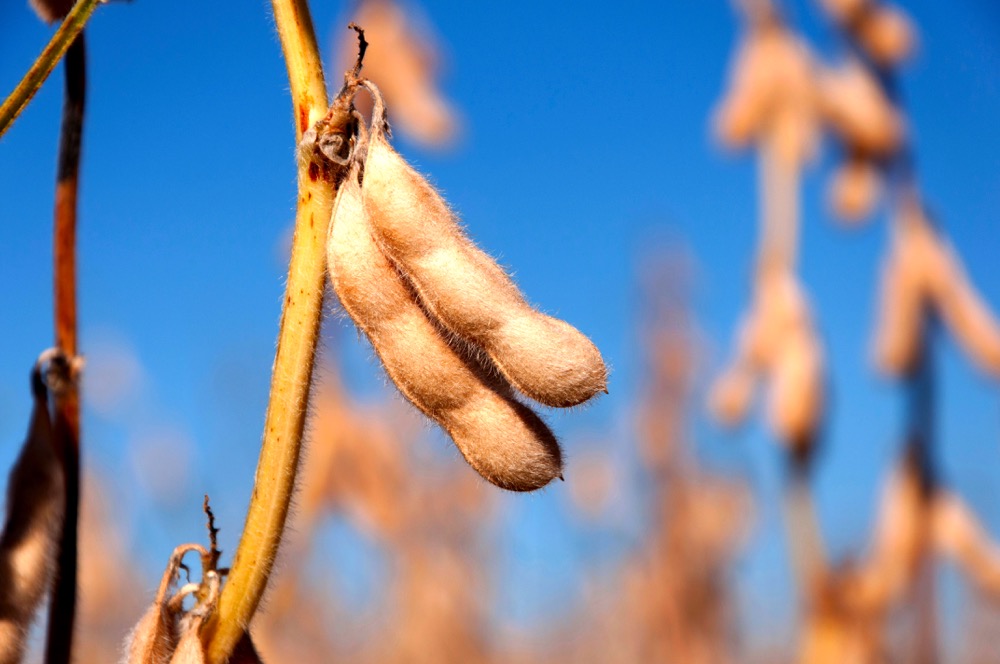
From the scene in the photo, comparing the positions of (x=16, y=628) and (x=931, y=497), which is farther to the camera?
(x=931, y=497)

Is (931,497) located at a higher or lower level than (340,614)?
lower

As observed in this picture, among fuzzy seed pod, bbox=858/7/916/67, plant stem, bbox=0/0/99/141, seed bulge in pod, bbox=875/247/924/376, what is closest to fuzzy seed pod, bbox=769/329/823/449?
seed bulge in pod, bbox=875/247/924/376

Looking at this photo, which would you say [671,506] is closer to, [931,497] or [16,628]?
[931,497]

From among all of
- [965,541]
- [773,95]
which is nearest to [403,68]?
[773,95]

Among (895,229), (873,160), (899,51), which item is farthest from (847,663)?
(899,51)

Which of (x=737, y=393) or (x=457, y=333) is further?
(x=737, y=393)

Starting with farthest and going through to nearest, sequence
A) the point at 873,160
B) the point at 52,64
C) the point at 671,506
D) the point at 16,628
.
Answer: the point at 671,506
the point at 873,160
the point at 16,628
the point at 52,64

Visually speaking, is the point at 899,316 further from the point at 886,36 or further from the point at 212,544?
the point at 212,544

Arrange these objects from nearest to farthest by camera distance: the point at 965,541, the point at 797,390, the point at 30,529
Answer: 1. the point at 30,529
2. the point at 797,390
3. the point at 965,541
